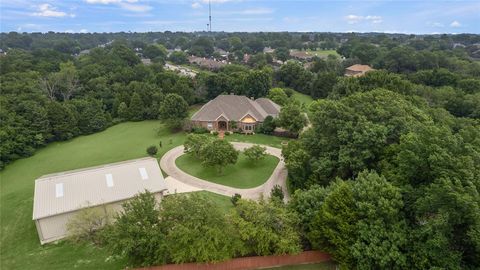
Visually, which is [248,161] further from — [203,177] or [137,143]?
[137,143]

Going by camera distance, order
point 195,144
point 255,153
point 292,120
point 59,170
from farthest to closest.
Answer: point 292,120 → point 59,170 → point 195,144 → point 255,153

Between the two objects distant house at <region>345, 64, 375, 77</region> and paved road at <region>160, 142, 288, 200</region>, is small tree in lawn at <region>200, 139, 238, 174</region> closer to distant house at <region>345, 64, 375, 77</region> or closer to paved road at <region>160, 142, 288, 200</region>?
paved road at <region>160, 142, 288, 200</region>

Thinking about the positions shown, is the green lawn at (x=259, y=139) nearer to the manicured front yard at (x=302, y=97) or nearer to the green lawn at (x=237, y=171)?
the green lawn at (x=237, y=171)

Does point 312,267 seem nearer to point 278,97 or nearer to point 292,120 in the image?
point 292,120

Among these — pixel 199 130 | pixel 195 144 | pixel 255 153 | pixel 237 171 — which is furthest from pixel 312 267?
pixel 199 130

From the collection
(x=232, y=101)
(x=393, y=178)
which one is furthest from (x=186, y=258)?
(x=232, y=101)

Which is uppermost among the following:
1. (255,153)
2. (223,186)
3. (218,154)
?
(218,154)

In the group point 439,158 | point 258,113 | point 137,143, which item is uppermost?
point 439,158
